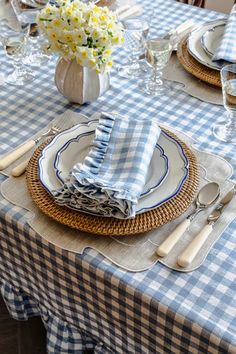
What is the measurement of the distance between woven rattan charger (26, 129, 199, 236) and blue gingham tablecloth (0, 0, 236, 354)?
0.04 m

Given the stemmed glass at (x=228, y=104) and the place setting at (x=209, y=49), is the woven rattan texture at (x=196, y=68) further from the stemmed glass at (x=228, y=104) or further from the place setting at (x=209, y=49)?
the stemmed glass at (x=228, y=104)

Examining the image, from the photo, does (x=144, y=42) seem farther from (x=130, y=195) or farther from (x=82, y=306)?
(x=82, y=306)

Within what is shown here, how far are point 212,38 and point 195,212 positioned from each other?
2.13 feet

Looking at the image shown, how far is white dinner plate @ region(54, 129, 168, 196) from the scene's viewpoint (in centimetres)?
93

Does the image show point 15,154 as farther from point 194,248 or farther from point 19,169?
point 194,248

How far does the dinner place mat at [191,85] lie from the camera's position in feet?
4.08

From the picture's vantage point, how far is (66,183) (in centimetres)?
87

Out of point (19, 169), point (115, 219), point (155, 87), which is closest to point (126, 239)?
point (115, 219)

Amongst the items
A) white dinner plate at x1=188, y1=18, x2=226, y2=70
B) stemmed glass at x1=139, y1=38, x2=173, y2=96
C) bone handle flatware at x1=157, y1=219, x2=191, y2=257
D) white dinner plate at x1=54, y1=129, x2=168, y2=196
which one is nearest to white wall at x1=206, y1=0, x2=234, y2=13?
white dinner plate at x1=188, y1=18, x2=226, y2=70

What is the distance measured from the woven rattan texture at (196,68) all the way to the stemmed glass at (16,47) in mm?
395

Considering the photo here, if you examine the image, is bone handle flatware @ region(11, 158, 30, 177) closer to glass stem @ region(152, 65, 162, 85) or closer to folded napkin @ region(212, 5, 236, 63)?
glass stem @ region(152, 65, 162, 85)

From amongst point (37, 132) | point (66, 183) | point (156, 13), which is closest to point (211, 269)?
point (66, 183)

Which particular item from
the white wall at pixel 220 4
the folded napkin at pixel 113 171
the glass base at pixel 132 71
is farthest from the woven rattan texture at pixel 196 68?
the white wall at pixel 220 4

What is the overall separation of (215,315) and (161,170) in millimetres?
297
